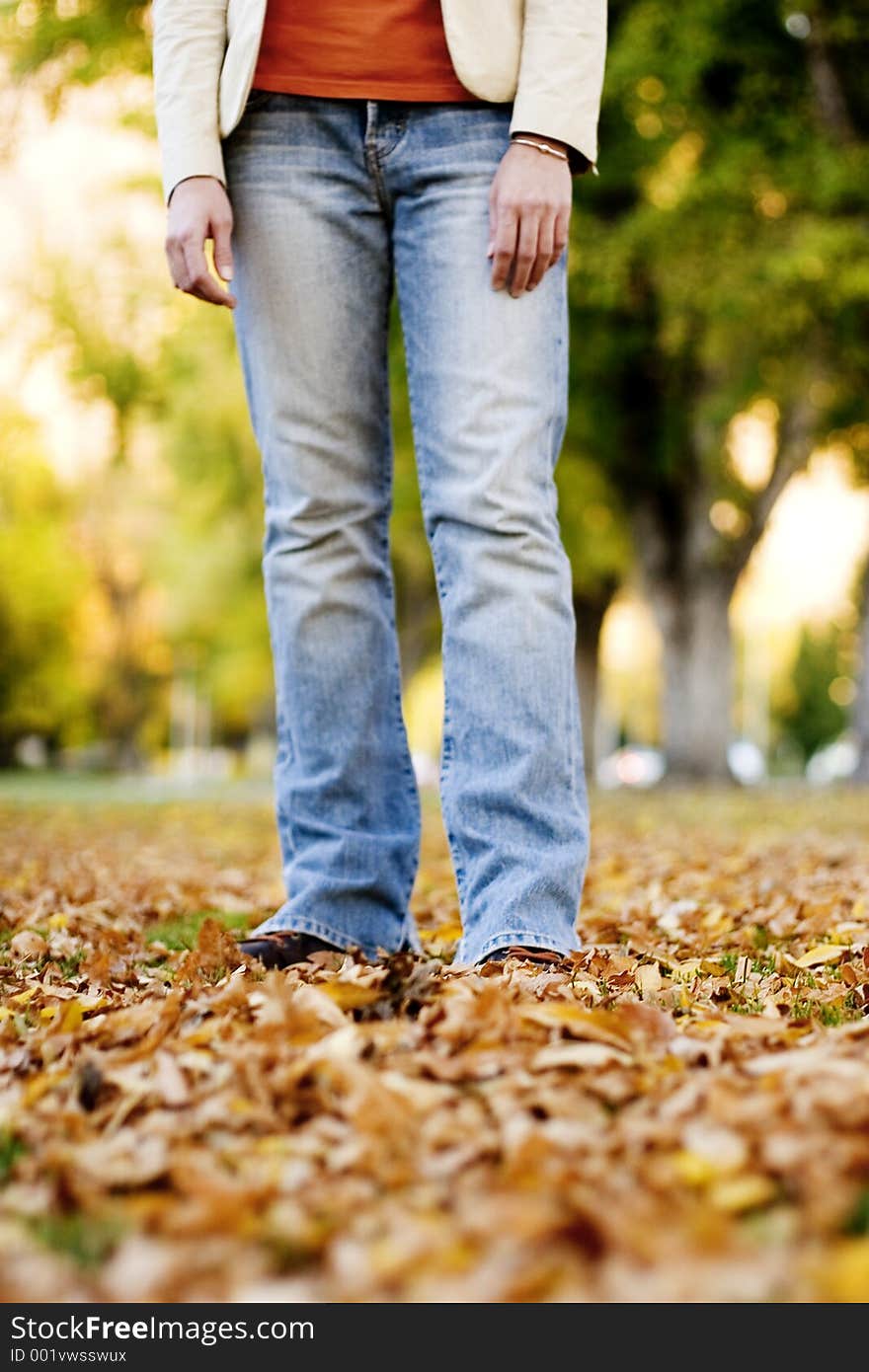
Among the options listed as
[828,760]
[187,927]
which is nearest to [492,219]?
[187,927]

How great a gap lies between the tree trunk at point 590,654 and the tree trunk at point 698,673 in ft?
12.2

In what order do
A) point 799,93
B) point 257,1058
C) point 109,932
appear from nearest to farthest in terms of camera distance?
point 257,1058 < point 109,932 < point 799,93

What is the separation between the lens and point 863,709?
48.7 ft

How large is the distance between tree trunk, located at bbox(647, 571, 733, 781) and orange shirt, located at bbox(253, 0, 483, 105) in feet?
46.7

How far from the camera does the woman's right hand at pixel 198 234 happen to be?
2.64 metres

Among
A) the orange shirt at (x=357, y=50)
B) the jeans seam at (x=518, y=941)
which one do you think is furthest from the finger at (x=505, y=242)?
the jeans seam at (x=518, y=941)

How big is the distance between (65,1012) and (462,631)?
3.25 feet

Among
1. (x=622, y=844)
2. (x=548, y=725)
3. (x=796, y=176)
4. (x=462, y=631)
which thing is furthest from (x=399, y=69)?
(x=796, y=176)

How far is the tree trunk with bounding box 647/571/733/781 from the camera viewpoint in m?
16.6

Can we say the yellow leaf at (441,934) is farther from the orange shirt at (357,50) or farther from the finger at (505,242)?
the orange shirt at (357,50)

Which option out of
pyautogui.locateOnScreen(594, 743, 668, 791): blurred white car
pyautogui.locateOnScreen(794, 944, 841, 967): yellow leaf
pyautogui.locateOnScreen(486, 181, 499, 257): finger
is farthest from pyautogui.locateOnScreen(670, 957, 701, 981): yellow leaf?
pyautogui.locateOnScreen(594, 743, 668, 791): blurred white car

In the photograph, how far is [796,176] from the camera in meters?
12.1

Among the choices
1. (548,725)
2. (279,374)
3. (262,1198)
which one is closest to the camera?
(262,1198)

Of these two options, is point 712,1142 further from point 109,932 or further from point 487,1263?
point 109,932
